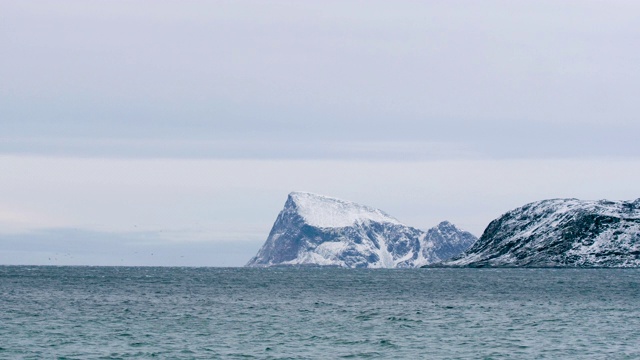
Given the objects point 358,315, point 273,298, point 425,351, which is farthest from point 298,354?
point 273,298

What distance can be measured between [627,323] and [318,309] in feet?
143

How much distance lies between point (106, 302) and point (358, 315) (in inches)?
1775

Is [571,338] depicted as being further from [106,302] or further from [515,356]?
[106,302]

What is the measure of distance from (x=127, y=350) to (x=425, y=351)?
26097mm

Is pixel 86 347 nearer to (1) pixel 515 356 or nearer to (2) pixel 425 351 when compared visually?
(2) pixel 425 351

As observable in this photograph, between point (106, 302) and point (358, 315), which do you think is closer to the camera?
point (358, 315)

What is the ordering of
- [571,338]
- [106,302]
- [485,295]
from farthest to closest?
[485,295] → [106,302] → [571,338]

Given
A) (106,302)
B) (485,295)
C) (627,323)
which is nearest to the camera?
(627,323)

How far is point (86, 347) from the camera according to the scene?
294ft

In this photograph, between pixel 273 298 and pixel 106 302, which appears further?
pixel 273 298

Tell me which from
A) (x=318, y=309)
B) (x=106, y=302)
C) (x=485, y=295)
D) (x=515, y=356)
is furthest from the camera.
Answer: (x=485, y=295)

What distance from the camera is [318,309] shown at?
468ft

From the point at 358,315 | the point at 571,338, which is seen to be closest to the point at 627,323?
the point at 571,338

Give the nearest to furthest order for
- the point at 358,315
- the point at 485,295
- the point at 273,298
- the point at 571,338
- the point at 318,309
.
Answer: the point at 571,338
the point at 358,315
the point at 318,309
the point at 273,298
the point at 485,295
